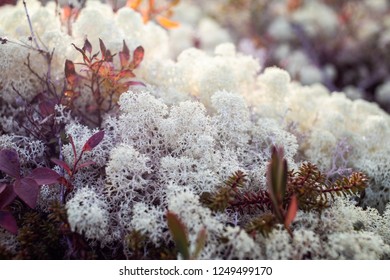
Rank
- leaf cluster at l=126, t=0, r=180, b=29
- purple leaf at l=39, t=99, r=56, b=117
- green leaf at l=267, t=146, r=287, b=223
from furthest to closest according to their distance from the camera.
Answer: leaf cluster at l=126, t=0, r=180, b=29, purple leaf at l=39, t=99, r=56, b=117, green leaf at l=267, t=146, r=287, b=223

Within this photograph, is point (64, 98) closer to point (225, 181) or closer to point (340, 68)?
point (225, 181)

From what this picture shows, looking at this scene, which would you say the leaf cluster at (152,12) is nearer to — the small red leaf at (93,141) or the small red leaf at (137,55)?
the small red leaf at (137,55)

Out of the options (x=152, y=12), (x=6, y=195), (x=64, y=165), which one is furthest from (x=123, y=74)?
(x=152, y=12)

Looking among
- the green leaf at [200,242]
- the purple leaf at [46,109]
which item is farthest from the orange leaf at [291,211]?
the purple leaf at [46,109]

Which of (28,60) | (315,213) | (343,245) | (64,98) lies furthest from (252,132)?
(28,60)

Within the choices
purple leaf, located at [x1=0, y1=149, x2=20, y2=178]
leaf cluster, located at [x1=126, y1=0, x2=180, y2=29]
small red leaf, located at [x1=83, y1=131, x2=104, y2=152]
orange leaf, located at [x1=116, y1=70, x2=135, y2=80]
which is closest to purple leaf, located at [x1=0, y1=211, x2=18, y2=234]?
purple leaf, located at [x1=0, y1=149, x2=20, y2=178]

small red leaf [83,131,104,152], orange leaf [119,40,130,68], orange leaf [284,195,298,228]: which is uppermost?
orange leaf [119,40,130,68]

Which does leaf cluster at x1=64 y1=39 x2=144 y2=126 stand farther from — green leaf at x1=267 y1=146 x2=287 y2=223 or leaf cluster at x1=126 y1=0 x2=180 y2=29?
green leaf at x1=267 y1=146 x2=287 y2=223
